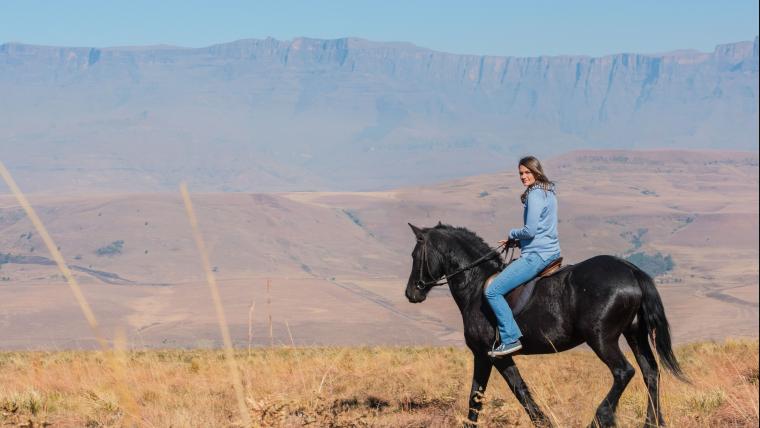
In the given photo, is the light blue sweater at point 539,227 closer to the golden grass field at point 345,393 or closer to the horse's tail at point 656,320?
the horse's tail at point 656,320

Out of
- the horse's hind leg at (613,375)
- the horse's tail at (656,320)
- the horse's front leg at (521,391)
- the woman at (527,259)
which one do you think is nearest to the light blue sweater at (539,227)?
the woman at (527,259)

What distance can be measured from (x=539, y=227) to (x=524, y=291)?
0.71 metres

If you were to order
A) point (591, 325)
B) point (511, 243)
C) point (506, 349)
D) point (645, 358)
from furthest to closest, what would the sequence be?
point (511, 243), point (645, 358), point (506, 349), point (591, 325)

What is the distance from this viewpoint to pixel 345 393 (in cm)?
1189

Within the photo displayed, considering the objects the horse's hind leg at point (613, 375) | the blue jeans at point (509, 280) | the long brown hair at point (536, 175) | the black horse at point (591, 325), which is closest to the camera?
the horse's hind leg at point (613, 375)

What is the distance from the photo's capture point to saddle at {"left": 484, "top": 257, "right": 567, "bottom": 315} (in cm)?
903

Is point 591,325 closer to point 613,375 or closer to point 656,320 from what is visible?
point 613,375

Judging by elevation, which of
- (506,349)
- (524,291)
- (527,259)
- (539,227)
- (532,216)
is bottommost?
(506,349)

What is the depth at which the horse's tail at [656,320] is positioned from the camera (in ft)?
28.7

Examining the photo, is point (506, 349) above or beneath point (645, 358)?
above

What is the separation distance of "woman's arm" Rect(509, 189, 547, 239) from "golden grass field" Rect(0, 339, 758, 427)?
1.71 m

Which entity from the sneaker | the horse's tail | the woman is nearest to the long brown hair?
the woman

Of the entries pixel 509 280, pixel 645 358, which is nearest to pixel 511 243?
pixel 509 280

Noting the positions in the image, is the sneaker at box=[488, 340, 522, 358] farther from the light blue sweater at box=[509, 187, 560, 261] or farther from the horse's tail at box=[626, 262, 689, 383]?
the horse's tail at box=[626, 262, 689, 383]
